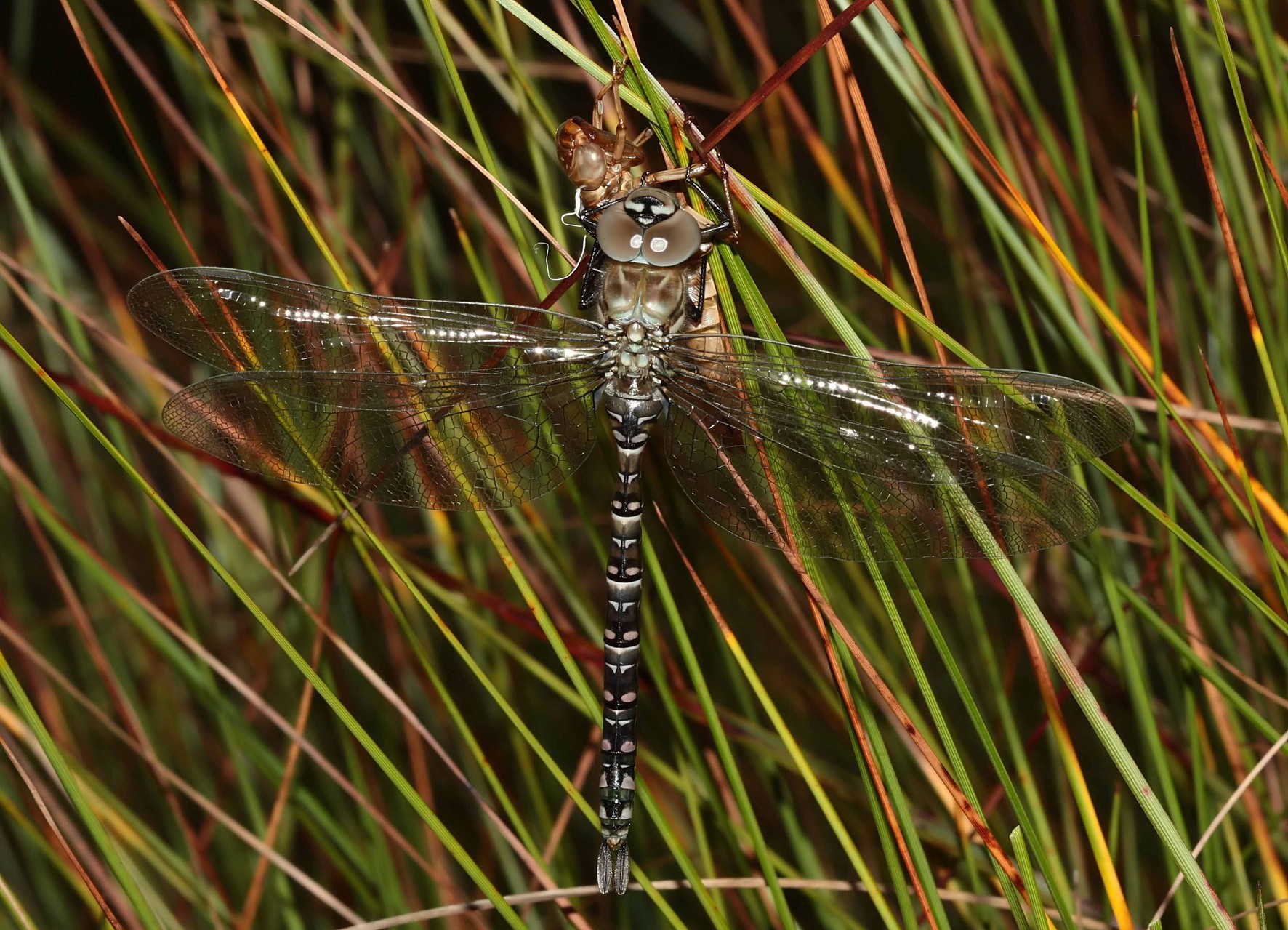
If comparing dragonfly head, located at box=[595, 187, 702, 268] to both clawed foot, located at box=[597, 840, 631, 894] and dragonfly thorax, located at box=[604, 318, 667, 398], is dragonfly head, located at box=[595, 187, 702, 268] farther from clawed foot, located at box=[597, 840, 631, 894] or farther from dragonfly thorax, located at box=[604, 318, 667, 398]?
clawed foot, located at box=[597, 840, 631, 894]

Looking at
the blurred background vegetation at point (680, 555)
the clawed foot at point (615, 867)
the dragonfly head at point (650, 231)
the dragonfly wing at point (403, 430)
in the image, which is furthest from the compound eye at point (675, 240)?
the clawed foot at point (615, 867)

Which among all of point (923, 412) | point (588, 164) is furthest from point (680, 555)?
point (588, 164)

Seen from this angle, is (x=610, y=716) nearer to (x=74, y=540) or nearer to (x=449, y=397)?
(x=449, y=397)

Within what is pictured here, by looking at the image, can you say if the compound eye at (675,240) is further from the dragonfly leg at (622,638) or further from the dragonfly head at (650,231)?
the dragonfly leg at (622,638)

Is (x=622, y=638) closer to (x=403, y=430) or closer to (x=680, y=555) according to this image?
(x=680, y=555)

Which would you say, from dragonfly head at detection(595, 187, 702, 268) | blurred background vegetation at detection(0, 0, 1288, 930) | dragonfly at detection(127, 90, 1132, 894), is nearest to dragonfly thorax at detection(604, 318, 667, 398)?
dragonfly at detection(127, 90, 1132, 894)

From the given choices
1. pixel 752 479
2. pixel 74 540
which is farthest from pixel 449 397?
pixel 74 540

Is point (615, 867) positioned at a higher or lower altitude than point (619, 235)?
lower
